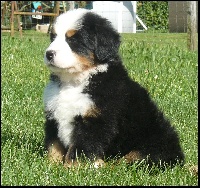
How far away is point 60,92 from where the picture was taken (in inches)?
159

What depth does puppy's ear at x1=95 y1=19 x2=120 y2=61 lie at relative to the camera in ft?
13.1

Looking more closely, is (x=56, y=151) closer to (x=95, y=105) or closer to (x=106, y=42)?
(x=95, y=105)

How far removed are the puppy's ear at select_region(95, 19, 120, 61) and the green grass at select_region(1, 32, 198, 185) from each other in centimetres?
80

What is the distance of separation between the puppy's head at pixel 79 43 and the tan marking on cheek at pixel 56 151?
56 cm

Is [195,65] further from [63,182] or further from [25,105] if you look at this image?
[63,182]

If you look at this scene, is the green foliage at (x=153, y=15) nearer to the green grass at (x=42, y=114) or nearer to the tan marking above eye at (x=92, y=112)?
the green grass at (x=42, y=114)

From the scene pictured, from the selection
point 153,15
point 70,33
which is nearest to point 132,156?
point 70,33

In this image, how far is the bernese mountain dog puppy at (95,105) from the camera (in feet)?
12.6

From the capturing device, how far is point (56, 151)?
4035 millimetres

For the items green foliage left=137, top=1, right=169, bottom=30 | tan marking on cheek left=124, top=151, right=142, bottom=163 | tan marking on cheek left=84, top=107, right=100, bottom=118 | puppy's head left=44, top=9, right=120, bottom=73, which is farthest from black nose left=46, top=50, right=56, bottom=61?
green foliage left=137, top=1, right=169, bottom=30

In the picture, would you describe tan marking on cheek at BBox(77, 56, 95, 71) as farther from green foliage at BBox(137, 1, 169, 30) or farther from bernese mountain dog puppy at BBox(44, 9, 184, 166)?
green foliage at BBox(137, 1, 169, 30)

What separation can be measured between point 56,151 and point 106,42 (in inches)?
35.3

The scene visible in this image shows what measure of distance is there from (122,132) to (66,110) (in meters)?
0.44

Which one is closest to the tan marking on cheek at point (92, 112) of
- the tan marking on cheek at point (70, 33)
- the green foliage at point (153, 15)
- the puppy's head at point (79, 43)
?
the puppy's head at point (79, 43)
